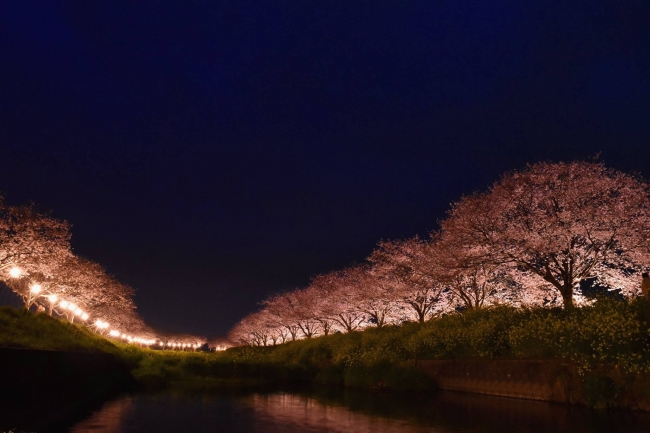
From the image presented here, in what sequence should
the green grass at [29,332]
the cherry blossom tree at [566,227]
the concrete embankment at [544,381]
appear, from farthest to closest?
the cherry blossom tree at [566,227] < the green grass at [29,332] < the concrete embankment at [544,381]

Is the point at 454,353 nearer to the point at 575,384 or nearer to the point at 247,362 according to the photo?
the point at 575,384

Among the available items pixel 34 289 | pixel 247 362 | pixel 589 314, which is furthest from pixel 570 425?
pixel 34 289

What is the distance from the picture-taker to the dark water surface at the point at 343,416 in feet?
34.3

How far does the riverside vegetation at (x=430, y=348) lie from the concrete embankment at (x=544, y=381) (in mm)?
89

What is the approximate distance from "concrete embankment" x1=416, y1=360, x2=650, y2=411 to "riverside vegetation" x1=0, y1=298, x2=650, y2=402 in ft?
0.29

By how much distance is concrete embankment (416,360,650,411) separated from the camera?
13.5 metres

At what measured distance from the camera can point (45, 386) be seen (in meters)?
13.0

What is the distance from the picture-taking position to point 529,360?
16.8 metres

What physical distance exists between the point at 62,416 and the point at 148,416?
194cm

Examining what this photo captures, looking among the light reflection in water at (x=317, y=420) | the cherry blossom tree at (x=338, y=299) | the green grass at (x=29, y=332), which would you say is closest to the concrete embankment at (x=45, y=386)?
the green grass at (x=29, y=332)

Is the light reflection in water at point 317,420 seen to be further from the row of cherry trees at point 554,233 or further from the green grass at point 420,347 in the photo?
the row of cherry trees at point 554,233

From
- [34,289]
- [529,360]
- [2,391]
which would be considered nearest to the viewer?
[2,391]

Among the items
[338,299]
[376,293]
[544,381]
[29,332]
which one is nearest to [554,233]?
[544,381]

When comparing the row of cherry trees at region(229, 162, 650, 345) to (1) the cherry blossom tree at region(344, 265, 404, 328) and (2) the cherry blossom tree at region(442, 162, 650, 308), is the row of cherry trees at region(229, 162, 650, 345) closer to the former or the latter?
(2) the cherry blossom tree at region(442, 162, 650, 308)
